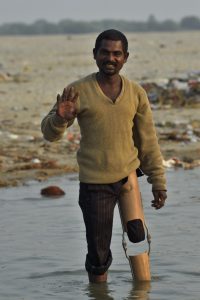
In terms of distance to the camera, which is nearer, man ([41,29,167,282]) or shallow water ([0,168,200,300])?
man ([41,29,167,282])

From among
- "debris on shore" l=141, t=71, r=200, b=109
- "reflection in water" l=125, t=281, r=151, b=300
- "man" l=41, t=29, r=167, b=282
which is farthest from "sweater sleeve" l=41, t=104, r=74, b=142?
"debris on shore" l=141, t=71, r=200, b=109

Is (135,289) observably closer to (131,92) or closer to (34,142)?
(131,92)

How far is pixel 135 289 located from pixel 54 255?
1.39 meters

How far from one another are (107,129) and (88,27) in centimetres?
8068

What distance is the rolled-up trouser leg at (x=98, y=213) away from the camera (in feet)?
22.1

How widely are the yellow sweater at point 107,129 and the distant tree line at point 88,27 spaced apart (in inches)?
2941

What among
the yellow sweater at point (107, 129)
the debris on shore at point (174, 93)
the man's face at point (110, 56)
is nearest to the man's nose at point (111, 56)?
the man's face at point (110, 56)

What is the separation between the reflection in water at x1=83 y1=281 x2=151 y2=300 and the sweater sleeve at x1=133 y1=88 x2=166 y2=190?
761 millimetres

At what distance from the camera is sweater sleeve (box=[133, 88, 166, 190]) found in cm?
680

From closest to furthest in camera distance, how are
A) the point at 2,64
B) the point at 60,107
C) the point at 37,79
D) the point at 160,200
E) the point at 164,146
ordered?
the point at 60,107 < the point at 160,200 < the point at 164,146 < the point at 37,79 < the point at 2,64

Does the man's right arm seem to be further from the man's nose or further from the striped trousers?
the striped trousers

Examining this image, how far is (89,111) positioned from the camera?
260 inches

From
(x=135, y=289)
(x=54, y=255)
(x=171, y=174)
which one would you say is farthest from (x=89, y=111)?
(x=171, y=174)

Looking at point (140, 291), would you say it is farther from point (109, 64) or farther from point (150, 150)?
point (109, 64)
